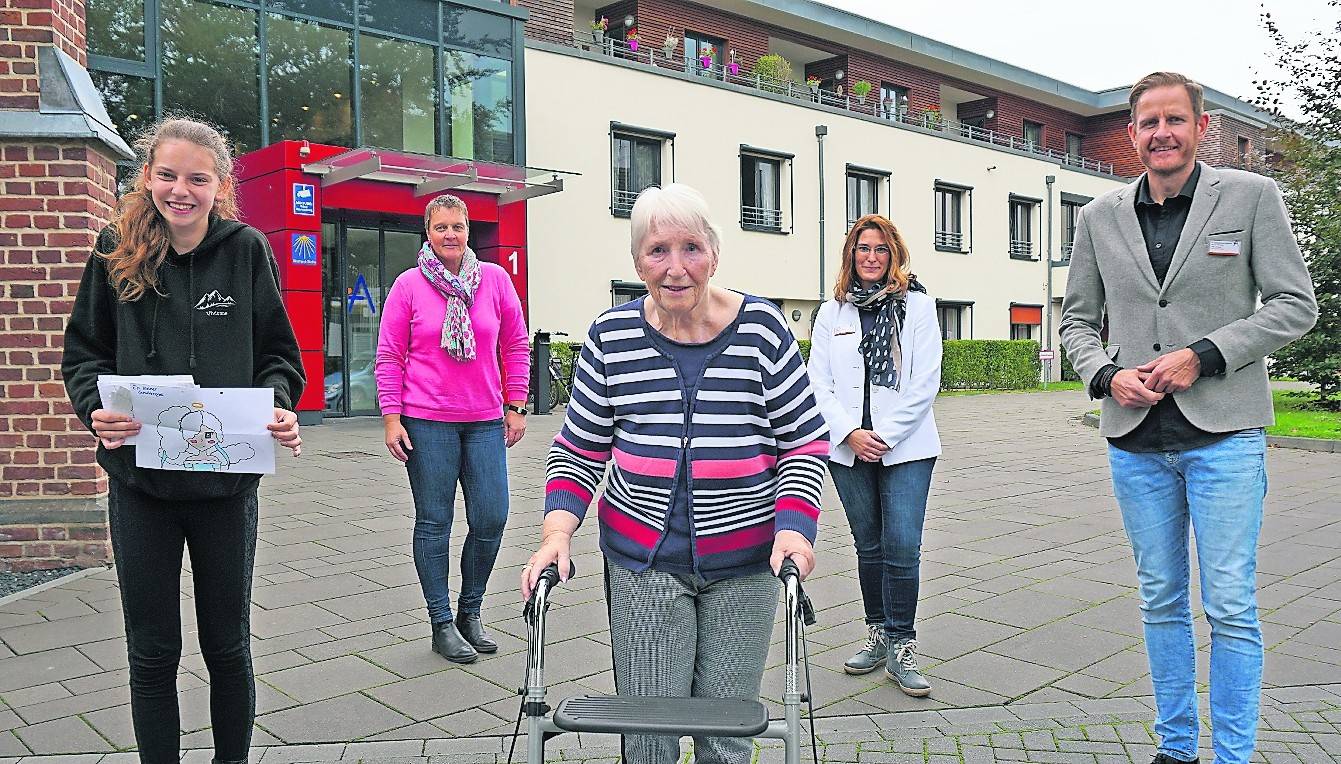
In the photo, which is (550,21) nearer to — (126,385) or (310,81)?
(310,81)

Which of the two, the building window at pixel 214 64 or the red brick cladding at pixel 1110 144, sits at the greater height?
the red brick cladding at pixel 1110 144

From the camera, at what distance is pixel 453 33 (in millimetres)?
19125

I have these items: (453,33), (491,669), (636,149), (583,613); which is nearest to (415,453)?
(491,669)

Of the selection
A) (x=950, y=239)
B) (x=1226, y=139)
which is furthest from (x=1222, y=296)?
(x=1226, y=139)

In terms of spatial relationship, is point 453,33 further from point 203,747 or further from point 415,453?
point 203,747

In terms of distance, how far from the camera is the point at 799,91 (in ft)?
92.7

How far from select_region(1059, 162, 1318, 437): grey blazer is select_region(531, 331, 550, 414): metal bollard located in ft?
49.7

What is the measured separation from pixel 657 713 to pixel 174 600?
162 centimetres

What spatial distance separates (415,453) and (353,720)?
125cm

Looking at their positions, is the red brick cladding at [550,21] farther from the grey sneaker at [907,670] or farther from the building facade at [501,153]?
the grey sneaker at [907,670]

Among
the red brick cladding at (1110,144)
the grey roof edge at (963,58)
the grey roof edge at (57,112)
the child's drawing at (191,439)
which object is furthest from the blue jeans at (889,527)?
the red brick cladding at (1110,144)

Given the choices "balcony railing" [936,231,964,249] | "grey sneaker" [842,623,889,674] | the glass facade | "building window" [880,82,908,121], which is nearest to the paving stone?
"grey sneaker" [842,623,889,674]

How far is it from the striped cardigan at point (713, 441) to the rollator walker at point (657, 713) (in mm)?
276

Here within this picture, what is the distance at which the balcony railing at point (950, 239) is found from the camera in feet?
103
